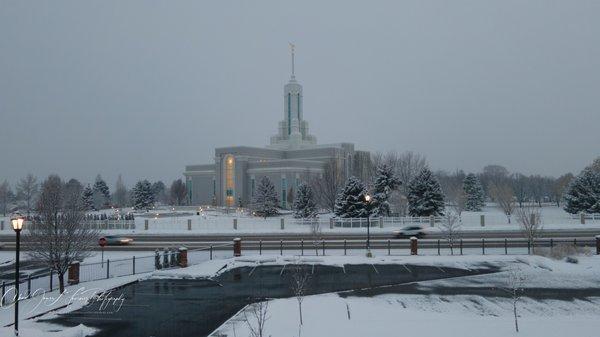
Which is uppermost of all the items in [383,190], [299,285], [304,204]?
[383,190]

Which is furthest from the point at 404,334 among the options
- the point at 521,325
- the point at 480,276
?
the point at 480,276

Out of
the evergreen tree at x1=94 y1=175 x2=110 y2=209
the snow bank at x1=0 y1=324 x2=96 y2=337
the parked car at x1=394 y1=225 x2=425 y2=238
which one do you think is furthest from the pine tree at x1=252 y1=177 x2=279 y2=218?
the evergreen tree at x1=94 y1=175 x2=110 y2=209

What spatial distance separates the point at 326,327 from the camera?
42.9 feet

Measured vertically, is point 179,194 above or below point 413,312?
above

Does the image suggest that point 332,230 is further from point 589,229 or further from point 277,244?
point 589,229

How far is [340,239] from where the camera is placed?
3712 cm

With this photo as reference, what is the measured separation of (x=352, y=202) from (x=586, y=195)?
27.4 meters

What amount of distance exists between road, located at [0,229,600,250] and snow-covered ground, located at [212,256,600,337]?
12.6 metres

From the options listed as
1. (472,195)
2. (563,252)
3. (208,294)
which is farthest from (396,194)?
(208,294)

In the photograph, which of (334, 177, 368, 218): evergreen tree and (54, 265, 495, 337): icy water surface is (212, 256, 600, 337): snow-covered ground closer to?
(54, 265, 495, 337): icy water surface

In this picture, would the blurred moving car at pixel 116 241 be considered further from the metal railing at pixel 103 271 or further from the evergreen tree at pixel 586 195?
the evergreen tree at pixel 586 195

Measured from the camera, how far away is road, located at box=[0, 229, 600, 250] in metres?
32.0

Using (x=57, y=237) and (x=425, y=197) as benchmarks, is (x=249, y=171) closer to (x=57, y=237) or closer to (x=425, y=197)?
(x=425, y=197)

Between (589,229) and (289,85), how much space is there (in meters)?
109
